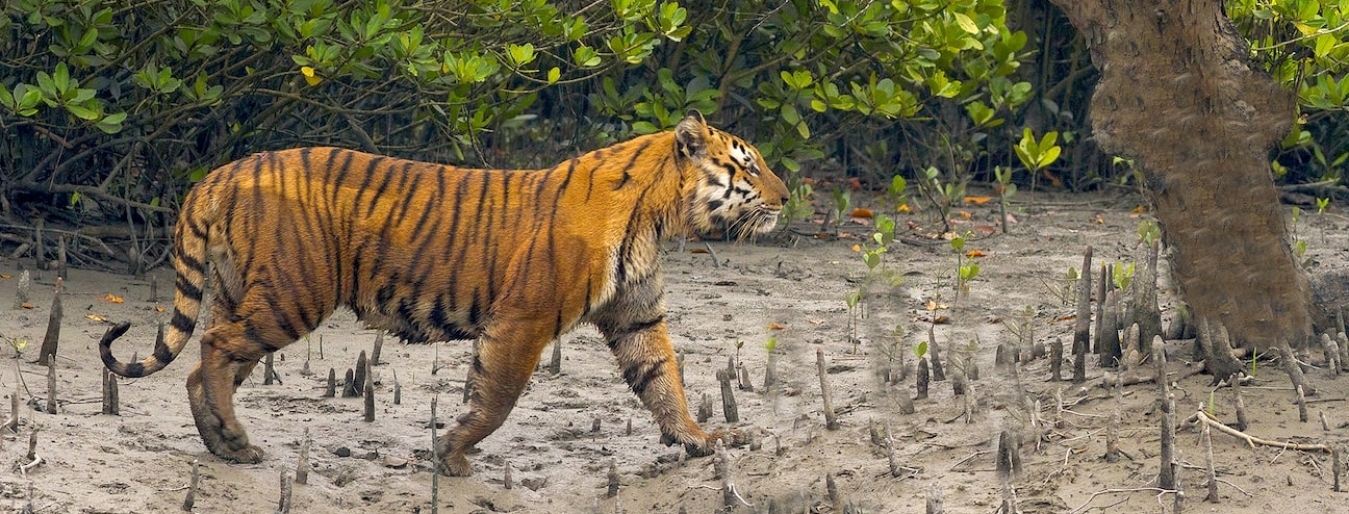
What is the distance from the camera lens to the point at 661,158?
6250 mm

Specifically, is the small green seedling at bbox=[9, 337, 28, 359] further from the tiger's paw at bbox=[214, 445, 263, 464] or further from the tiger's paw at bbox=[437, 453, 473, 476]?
the tiger's paw at bbox=[437, 453, 473, 476]

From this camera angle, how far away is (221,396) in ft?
18.9

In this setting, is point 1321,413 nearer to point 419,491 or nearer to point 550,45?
point 419,491

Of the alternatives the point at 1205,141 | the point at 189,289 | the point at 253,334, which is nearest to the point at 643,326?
the point at 253,334

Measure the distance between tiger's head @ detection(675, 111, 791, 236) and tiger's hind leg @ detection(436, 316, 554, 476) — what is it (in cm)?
80

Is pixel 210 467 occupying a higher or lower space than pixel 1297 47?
lower

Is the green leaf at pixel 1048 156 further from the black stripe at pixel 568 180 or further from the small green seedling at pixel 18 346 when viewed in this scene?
the small green seedling at pixel 18 346

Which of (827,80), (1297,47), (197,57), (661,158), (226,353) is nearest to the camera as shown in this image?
(226,353)

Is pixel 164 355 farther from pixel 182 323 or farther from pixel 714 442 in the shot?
pixel 714 442

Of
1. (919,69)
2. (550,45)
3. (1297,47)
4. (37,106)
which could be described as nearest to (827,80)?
(919,69)

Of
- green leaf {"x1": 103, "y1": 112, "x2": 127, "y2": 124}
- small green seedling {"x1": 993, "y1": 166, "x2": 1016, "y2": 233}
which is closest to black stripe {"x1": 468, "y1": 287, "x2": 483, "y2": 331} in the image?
green leaf {"x1": 103, "y1": 112, "x2": 127, "y2": 124}

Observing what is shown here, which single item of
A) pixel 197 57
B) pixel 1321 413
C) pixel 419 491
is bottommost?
pixel 419 491

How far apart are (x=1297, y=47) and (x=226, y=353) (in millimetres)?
5740

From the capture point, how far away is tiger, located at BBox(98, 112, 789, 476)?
5844 mm
